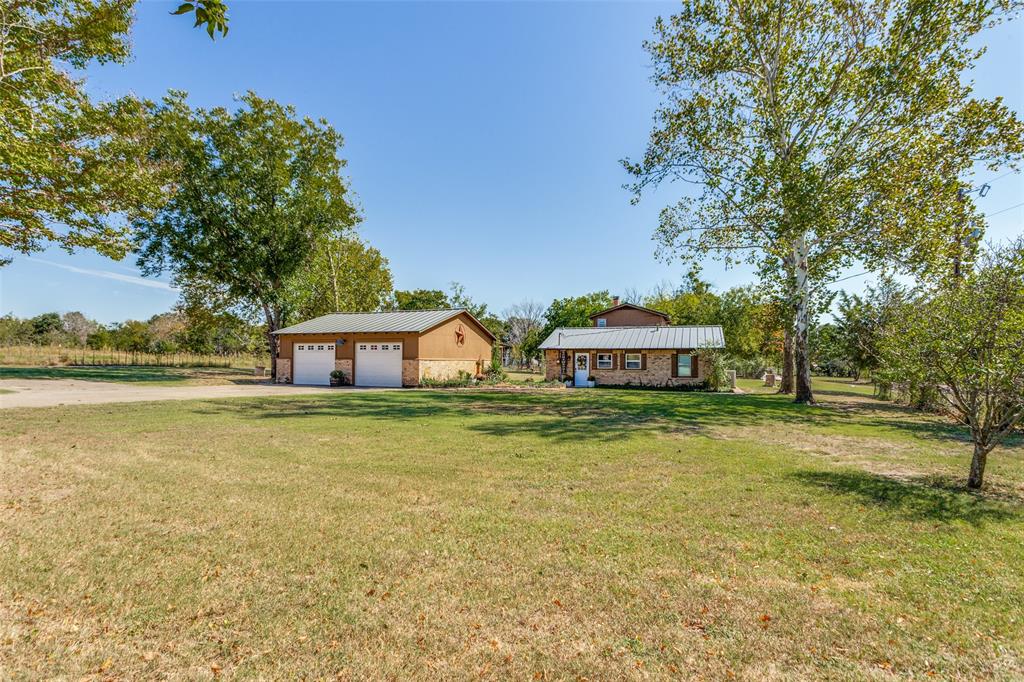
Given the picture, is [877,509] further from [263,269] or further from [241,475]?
[263,269]

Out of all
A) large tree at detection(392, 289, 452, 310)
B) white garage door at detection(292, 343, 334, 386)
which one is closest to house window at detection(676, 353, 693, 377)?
white garage door at detection(292, 343, 334, 386)

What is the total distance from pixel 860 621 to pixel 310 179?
113 feet

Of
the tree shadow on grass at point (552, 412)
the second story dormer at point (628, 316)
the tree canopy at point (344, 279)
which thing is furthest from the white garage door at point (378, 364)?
the second story dormer at point (628, 316)

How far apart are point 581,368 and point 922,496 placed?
23.6m

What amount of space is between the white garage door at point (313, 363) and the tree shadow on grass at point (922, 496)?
25.8m

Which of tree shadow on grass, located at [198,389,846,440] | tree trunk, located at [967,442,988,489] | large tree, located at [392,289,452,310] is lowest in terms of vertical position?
tree shadow on grass, located at [198,389,846,440]

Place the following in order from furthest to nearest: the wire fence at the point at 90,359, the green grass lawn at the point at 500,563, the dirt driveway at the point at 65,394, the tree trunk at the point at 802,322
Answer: the wire fence at the point at 90,359
the tree trunk at the point at 802,322
the dirt driveway at the point at 65,394
the green grass lawn at the point at 500,563

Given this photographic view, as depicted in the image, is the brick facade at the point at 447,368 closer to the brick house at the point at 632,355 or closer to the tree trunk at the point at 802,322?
the brick house at the point at 632,355

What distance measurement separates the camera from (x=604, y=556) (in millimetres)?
4164

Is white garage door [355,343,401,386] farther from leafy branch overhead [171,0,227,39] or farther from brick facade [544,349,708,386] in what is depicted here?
leafy branch overhead [171,0,227,39]

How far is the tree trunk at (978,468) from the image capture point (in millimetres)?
6453

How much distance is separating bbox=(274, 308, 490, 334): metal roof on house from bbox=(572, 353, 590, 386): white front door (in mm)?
8342

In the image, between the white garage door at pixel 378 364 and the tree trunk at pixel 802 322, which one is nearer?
the tree trunk at pixel 802 322

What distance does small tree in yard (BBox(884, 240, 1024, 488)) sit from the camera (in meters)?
5.89
